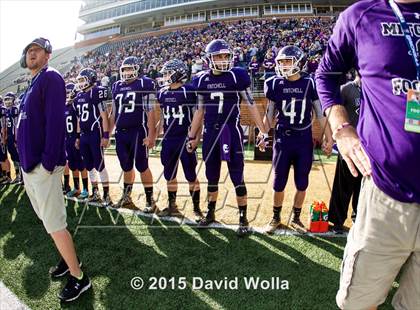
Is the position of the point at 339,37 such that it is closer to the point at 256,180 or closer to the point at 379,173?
the point at 379,173

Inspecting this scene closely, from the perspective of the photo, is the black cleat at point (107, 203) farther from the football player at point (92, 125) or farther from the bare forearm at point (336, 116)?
the bare forearm at point (336, 116)

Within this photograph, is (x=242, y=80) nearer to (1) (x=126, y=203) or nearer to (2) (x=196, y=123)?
(2) (x=196, y=123)

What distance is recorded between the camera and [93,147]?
6.19m

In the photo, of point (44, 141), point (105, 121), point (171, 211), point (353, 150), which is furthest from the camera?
point (105, 121)

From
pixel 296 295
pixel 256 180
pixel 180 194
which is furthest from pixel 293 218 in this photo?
pixel 256 180

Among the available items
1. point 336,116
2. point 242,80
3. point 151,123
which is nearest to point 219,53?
point 242,80

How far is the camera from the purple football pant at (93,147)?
6.19 m

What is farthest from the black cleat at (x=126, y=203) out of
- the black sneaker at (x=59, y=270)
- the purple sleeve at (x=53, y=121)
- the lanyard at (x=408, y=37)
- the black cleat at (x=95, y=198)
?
the lanyard at (x=408, y=37)

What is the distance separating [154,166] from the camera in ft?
33.5

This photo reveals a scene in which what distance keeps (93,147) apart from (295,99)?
11.9ft

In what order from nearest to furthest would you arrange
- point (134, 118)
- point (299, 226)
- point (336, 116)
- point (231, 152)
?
1. point (336, 116)
2. point (231, 152)
3. point (299, 226)
4. point (134, 118)

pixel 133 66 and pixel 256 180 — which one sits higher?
pixel 133 66

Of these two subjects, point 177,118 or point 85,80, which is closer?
point 177,118

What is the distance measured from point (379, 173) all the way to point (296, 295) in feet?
6.53
